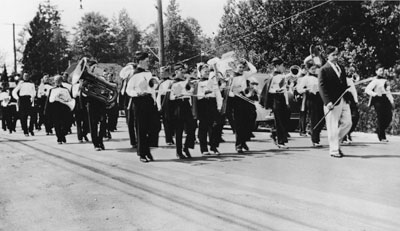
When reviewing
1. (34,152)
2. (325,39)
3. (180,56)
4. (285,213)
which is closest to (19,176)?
(34,152)

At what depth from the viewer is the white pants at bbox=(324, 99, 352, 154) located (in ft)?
33.9

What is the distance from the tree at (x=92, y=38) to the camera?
73.6 m

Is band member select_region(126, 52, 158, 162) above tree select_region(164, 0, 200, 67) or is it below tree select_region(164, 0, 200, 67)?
below

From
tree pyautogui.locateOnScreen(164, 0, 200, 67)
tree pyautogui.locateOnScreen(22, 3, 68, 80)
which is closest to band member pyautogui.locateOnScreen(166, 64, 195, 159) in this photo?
tree pyautogui.locateOnScreen(22, 3, 68, 80)

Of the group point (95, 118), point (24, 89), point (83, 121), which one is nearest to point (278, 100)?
point (95, 118)

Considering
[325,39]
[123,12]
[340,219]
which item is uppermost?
[123,12]

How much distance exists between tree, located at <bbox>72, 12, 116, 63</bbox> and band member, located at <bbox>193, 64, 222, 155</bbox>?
64361mm

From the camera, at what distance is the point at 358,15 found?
30750 millimetres

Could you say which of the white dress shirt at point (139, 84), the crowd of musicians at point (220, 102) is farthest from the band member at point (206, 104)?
the white dress shirt at point (139, 84)

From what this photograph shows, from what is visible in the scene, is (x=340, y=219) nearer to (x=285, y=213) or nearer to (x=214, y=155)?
(x=285, y=213)

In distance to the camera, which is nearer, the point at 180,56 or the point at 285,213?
the point at 285,213

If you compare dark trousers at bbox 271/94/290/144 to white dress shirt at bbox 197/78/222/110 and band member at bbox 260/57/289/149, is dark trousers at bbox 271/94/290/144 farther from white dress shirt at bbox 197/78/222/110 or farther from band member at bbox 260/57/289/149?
white dress shirt at bbox 197/78/222/110

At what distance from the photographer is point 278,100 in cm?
1214

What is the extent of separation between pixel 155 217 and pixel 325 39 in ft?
83.0
